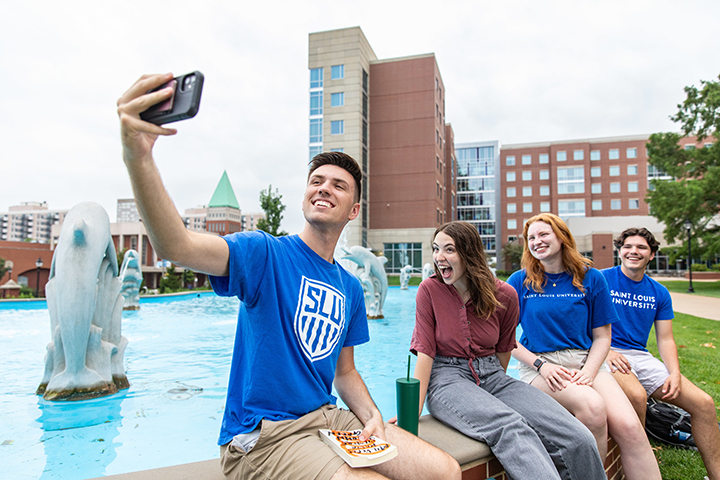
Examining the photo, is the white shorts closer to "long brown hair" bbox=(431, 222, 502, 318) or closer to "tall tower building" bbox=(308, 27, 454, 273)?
"long brown hair" bbox=(431, 222, 502, 318)

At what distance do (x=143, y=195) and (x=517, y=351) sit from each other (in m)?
2.86

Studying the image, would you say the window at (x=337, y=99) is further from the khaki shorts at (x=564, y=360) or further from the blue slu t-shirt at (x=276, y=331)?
the blue slu t-shirt at (x=276, y=331)

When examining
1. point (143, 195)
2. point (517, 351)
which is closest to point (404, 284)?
point (517, 351)

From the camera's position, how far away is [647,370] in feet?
11.6

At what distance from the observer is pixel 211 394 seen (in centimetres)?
583

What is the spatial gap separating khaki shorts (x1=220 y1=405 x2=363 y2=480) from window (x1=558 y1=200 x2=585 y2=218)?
66.9 m

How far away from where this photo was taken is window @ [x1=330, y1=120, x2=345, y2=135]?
143 feet

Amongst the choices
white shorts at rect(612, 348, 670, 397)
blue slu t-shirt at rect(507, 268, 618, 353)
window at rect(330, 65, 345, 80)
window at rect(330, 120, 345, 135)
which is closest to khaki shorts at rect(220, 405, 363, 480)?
blue slu t-shirt at rect(507, 268, 618, 353)

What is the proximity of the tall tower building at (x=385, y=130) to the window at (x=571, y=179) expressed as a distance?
25510mm

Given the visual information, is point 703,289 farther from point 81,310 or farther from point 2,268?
point 2,268

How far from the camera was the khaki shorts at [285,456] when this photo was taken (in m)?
1.65

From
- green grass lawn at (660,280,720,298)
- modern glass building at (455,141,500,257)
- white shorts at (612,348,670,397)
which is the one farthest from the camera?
modern glass building at (455,141,500,257)

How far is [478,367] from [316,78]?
152 ft

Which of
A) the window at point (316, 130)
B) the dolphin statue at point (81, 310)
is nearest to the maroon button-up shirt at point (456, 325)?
the dolphin statue at point (81, 310)
